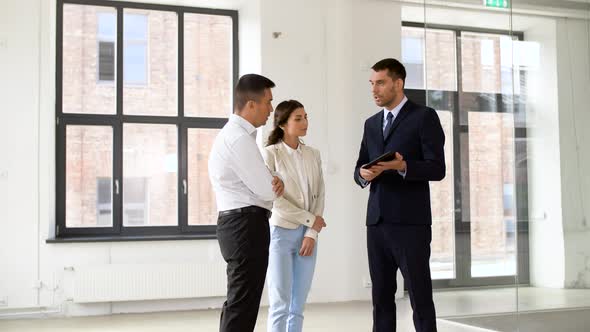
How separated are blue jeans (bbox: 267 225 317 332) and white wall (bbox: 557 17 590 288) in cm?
154

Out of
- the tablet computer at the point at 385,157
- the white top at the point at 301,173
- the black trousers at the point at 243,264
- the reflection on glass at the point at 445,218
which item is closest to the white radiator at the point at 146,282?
the reflection on glass at the point at 445,218

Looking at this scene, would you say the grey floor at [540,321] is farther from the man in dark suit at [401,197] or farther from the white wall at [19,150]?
the white wall at [19,150]

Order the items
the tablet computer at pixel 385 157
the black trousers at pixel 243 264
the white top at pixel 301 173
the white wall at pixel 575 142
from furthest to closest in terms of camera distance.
Result: the white wall at pixel 575 142 < the white top at pixel 301 173 < the tablet computer at pixel 385 157 < the black trousers at pixel 243 264

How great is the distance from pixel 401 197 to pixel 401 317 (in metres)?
3.01

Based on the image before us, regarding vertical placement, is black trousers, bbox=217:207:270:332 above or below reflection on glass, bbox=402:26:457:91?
below

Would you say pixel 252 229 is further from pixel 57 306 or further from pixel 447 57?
pixel 57 306

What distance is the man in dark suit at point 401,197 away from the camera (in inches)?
115

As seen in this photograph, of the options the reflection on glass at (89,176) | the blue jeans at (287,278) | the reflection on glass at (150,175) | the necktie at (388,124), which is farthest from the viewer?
the reflection on glass at (150,175)

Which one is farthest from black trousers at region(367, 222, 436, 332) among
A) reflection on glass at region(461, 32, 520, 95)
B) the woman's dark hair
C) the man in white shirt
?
reflection on glass at region(461, 32, 520, 95)

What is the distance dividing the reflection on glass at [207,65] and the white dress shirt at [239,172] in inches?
163

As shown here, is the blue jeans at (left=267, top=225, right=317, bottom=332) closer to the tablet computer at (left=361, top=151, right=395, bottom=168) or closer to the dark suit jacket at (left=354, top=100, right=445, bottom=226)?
the dark suit jacket at (left=354, top=100, right=445, bottom=226)

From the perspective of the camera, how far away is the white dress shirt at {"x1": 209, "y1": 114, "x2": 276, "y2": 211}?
2.75 m

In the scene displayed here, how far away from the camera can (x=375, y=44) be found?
A: 704 centimetres

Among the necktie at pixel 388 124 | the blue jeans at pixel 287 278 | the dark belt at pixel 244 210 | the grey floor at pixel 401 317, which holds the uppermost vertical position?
the necktie at pixel 388 124
